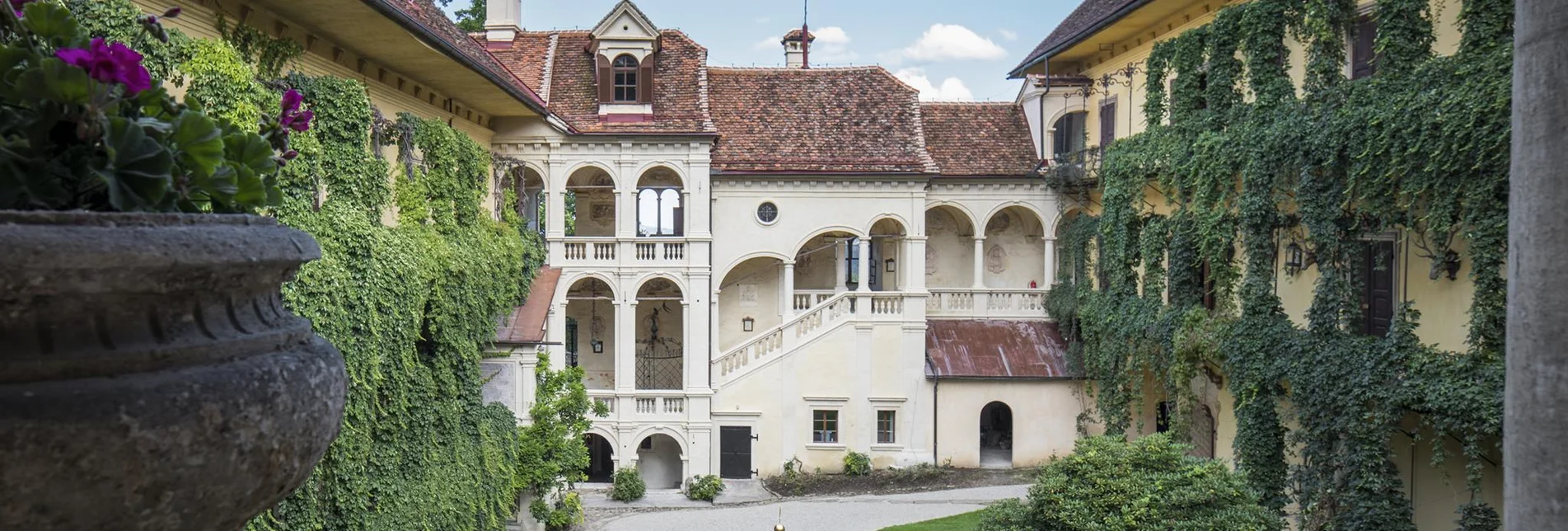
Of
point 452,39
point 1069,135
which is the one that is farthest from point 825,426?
point 452,39

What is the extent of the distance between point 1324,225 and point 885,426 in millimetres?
12290

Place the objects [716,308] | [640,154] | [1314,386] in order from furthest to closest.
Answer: [716,308], [640,154], [1314,386]

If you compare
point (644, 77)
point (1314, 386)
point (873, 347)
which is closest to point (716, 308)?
point (873, 347)

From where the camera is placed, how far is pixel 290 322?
2.22 m

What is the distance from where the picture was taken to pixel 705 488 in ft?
74.1

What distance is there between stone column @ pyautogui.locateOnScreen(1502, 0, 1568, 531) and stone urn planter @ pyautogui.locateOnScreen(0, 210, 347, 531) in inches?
161

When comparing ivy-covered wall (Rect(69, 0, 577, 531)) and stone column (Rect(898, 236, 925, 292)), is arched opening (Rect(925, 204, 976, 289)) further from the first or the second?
ivy-covered wall (Rect(69, 0, 577, 531))

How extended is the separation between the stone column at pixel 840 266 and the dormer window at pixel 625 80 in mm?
6974

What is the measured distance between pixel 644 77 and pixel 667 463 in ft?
33.0

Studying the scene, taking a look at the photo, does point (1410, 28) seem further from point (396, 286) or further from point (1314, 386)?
point (396, 286)

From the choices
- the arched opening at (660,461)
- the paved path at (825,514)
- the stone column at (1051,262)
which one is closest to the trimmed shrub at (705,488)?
the paved path at (825,514)

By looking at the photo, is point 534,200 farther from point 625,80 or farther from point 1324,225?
point 1324,225

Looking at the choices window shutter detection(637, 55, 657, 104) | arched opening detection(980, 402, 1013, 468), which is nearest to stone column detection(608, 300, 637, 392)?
window shutter detection(637, 55, 657, 104)

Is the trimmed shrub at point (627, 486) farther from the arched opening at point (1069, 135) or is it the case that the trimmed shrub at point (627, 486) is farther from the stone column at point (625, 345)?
the arched opening at point (1069, 135)
